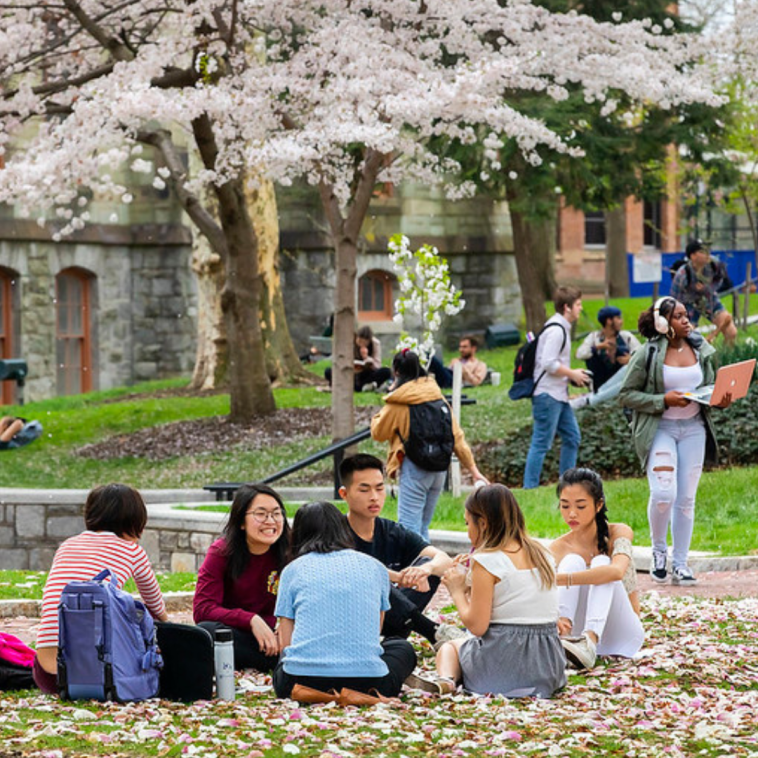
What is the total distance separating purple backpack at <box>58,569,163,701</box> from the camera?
721 cm

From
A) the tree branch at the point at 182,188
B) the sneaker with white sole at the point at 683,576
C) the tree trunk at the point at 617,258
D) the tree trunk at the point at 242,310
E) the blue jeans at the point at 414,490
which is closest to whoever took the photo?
the sneaker with white sole at the point at 683,576

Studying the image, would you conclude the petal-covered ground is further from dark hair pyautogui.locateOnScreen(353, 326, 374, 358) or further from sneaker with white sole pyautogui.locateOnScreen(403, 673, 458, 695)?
dark hair pyautogui.locateOnScreen(353, 326, 374, 358)

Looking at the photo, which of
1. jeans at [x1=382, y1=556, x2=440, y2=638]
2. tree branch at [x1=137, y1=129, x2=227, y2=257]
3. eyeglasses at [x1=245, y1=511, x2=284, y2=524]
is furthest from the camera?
tree branch at [x1=137, y1=129, x2=227, y2=257]

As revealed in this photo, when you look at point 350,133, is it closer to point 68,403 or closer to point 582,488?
point 582,488

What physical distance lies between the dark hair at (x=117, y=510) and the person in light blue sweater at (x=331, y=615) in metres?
0.75

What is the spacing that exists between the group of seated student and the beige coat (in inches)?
104

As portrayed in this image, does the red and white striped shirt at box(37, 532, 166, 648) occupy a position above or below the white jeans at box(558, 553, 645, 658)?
above

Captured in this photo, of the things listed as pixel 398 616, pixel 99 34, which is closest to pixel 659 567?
pixel 398 616

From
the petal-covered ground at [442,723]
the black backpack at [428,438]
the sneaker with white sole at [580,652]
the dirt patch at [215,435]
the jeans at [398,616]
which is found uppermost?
the black backpack at [428,438]

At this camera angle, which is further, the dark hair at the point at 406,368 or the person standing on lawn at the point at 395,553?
the dark hair at the point at 406,368

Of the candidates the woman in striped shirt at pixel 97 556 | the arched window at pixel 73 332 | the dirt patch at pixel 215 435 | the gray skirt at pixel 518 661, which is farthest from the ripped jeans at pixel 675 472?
the arched window at pixel 73 332


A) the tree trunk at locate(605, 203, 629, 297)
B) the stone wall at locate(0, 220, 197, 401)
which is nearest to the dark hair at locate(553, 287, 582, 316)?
the stone wall at locate(0, 220, 197, 401)

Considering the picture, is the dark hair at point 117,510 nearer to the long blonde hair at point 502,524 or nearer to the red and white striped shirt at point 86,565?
the red and white striped shirt at point 86,565

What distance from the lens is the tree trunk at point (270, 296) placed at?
25.1m
